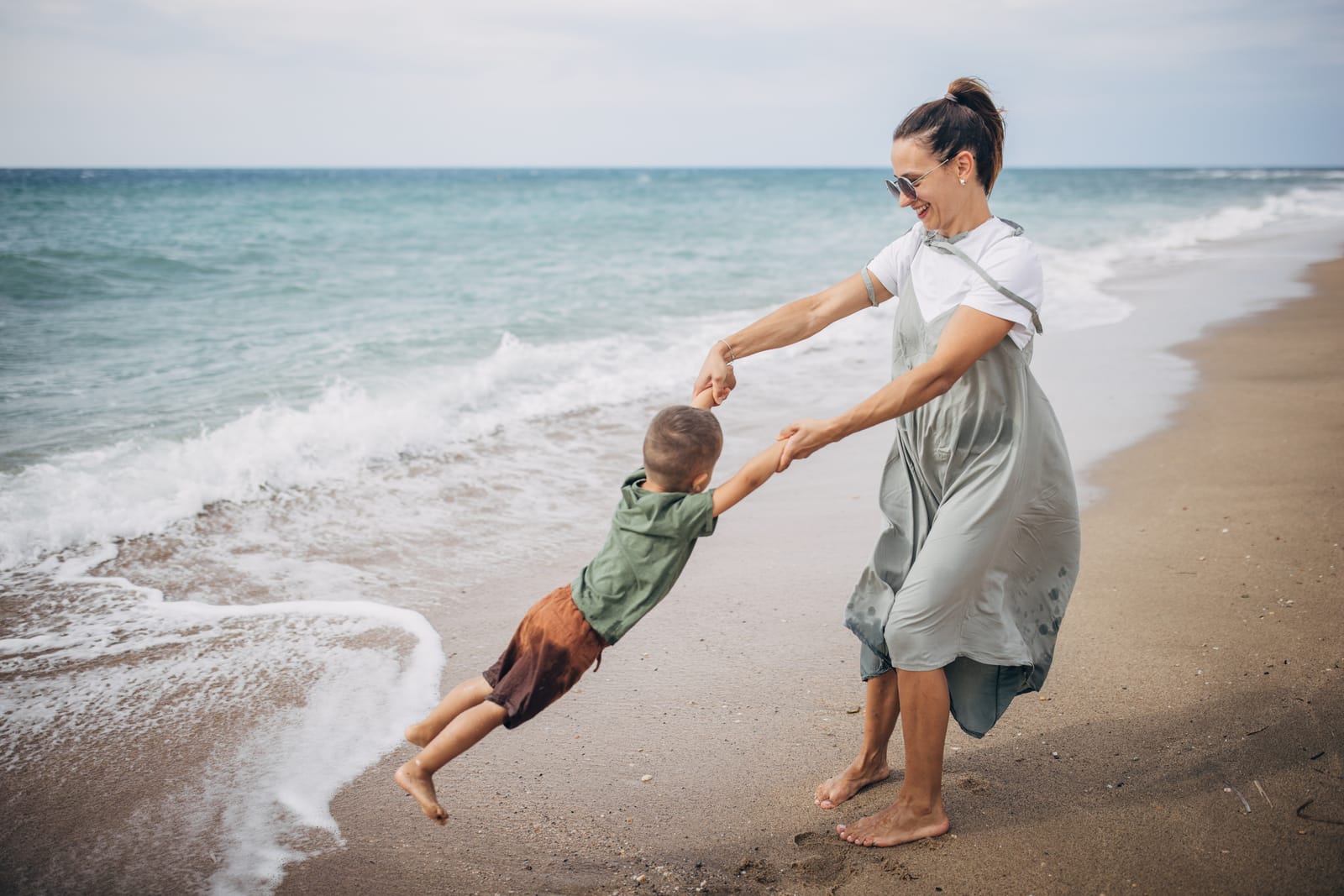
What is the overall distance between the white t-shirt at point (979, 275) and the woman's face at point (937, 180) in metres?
0.07

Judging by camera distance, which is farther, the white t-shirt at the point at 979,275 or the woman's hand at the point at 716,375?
the woman's hand at the point at 716,375

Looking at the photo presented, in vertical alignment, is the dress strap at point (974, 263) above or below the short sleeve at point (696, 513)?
above

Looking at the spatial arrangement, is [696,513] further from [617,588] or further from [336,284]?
[336,284]

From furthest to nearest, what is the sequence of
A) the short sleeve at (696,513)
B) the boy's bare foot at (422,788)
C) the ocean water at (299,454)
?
the ocean water at (299,454) < the boy's bare foot at (422,788) < the short sleeve at (696,513)

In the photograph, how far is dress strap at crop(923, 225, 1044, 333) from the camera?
7.32 feet

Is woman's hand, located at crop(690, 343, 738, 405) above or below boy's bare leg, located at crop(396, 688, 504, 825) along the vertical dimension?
above

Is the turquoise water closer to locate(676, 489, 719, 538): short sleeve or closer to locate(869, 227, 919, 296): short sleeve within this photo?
locate(676, 489, 719, 538): short sleeve

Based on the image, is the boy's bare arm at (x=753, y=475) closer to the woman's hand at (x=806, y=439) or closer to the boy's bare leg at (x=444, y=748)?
the woman's hand at (x=806, y=439)

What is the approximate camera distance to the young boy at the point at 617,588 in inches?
93.0

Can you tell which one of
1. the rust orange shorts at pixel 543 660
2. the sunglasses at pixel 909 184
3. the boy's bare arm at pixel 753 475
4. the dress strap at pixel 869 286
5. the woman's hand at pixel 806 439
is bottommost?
the rust orange shorts at pixel 543 660

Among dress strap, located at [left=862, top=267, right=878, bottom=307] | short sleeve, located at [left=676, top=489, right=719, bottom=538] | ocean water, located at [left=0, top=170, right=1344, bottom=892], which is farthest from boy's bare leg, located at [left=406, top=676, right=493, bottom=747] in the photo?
dress strap, located at [left=862, top=267, right=878, bottom=307]

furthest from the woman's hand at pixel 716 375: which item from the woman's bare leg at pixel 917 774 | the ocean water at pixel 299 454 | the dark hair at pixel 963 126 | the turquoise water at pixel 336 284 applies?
the turquoise water at pixel 336 284

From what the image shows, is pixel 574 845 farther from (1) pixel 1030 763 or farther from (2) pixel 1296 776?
(2) pixel 1296 776

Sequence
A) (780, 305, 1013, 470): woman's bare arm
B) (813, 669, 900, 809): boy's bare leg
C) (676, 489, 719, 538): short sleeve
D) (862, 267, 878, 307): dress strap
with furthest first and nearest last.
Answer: (813, 669, 900, 809): boy's bare leg
(862, 267, 878, 307): dress strap
(676, 489, 719, 538): short sleeve
(780, 305, 1013, 470): woman's bare arm
